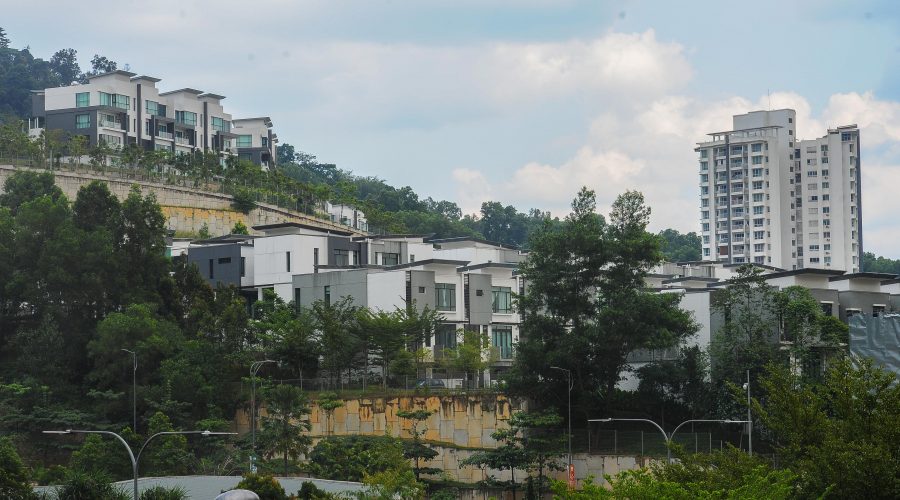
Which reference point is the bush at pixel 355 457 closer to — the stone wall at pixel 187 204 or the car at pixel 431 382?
the car at pixel 431 382

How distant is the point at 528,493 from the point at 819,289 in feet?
69.8

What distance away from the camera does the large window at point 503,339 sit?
8225 cm

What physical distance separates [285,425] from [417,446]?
21.6 ft

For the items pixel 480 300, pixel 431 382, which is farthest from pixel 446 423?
pixel 480 300

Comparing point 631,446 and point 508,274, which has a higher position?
point 508,274

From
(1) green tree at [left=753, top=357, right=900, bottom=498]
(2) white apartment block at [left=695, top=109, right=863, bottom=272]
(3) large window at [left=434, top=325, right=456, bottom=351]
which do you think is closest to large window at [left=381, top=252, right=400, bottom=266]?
(3) large window at [left=434, top=325, right=456, bottom=351]

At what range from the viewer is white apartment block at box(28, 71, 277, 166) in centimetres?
12731

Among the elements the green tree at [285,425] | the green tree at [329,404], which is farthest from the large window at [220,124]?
the green tree at [285,425]

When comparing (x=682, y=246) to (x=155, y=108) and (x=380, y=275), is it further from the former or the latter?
(x=380, y=275)

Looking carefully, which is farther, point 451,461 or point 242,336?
point 242,336

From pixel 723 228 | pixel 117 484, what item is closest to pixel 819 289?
pixel 117 484

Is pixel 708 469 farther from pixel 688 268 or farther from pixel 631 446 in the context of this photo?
pixel 688 268

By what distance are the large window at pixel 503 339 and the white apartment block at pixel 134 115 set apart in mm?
51207

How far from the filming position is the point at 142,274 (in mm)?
76312
